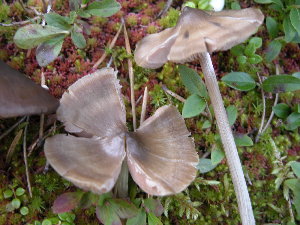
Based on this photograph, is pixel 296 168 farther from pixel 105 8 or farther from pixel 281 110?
pixel 105 8

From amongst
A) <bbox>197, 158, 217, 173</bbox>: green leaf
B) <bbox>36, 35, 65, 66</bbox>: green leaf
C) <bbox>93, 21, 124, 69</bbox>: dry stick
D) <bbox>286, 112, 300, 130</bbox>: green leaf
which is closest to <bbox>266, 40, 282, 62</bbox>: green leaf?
<bbox>286, 112, 300, 130</bbox>: green leaf

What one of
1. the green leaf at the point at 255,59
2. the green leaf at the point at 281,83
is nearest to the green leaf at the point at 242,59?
the green leaf at the point at 255,59

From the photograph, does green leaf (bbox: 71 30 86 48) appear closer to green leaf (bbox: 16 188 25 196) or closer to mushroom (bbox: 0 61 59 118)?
mushroom (bbox: 0 61 59 118)

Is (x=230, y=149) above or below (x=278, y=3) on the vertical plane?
below

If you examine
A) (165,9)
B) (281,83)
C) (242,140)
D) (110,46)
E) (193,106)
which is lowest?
(242,140)

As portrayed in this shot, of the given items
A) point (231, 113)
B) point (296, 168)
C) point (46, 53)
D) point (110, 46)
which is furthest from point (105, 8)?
point (296, 168)

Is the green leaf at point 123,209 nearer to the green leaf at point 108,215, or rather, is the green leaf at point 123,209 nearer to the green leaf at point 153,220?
the green leaf at point 108,215
